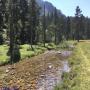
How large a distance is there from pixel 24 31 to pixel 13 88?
2809 inches

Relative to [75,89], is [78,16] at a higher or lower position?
higher

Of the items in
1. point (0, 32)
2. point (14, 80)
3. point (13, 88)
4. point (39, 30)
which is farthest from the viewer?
point (39, 30)

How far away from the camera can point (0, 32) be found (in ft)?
276

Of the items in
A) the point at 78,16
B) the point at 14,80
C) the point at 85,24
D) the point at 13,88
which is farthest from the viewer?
the point at 85,24

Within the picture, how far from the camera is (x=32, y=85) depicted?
25.2 metres

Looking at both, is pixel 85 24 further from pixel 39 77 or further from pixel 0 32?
pixel 39 77

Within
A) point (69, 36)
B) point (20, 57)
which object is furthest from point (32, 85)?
point (69, 36)

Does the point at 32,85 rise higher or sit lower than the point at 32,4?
lower

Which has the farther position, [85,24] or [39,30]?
[85,24]

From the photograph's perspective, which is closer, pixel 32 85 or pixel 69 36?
pixel 32 85

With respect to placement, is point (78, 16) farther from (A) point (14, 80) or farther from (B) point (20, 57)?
(A) point (14, 80)

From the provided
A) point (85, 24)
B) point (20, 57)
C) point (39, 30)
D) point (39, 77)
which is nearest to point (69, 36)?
point (85, 24)

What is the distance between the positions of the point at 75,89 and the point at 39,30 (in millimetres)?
91096

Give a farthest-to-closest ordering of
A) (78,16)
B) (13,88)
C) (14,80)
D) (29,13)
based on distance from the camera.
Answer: (78,16) → (29,13) → (14,80) → (13,88)
